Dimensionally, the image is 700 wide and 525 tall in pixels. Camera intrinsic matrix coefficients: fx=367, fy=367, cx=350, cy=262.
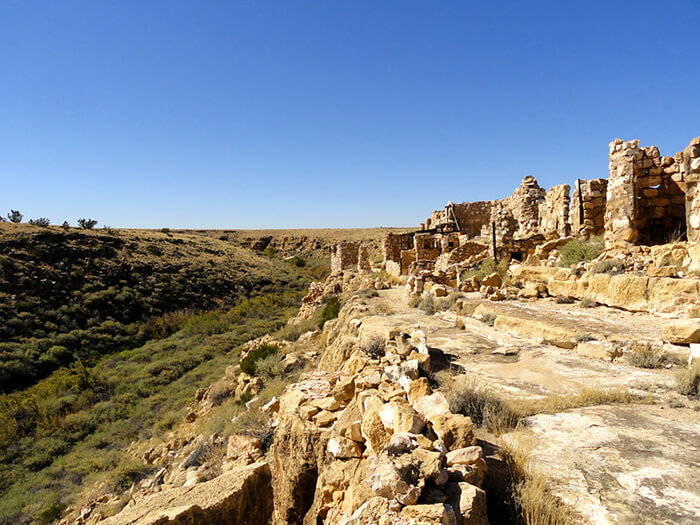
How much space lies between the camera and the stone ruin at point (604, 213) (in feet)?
27.3

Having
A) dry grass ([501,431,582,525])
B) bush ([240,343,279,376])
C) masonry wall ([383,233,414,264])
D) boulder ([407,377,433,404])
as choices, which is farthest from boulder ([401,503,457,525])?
masonry wall ([383,233,414,264])

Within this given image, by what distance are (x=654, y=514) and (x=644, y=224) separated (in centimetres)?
905

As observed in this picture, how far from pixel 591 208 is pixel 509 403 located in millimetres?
10247

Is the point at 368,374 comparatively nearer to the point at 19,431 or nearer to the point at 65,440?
the point at 65,440

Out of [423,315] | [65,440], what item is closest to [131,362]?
[65,440]

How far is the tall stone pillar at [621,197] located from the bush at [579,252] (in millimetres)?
309

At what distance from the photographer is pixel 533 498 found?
6.61ft

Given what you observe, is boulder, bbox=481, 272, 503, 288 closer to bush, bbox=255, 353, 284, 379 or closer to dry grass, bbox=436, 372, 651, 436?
bush, bbox=255, 353, 284, 379

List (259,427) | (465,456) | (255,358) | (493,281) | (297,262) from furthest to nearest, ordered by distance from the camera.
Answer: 1. (297,262)
2. (255,358)
3. (493,281)
4. (259,427)
5. (465,456)

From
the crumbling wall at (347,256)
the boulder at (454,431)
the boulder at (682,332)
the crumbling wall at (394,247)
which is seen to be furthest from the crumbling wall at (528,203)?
the boulder at (454,431)

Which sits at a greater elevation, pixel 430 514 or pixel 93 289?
pixel 430 514

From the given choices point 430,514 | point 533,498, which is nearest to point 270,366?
point 533,498

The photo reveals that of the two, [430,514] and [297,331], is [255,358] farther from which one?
[430,514]

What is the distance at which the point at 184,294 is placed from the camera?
27.4 meters
